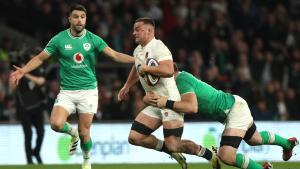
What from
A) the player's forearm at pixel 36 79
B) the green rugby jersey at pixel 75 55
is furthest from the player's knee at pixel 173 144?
the player's forearm at pixel 36 79

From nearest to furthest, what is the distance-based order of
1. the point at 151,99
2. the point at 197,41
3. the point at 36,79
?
the point at 151,99, the point at 36,79, the point at 197,41

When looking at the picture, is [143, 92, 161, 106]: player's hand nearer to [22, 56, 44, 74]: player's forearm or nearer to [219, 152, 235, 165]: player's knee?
[219, 152, 235, 165]: player's knee

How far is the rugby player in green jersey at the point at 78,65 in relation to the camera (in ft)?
41.5

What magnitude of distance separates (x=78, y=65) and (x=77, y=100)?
51 centimetres

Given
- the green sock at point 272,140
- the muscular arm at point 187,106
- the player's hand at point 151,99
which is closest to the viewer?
the player's hand at point 151,99

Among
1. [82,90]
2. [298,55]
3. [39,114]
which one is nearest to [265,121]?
[298,55]

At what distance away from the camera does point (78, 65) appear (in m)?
12.7

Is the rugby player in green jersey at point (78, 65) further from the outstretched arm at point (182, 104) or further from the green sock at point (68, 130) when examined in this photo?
the outstretched arm at point (182, 104)

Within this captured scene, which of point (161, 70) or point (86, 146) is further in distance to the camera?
point (86, 146)

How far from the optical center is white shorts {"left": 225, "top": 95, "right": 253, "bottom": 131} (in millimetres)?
11656

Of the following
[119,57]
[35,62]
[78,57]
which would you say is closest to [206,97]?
[119,57]

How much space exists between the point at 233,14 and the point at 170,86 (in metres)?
10.4

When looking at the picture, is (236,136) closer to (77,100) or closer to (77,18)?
(77,100)

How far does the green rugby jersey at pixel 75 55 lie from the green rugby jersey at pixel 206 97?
5.27 ft
